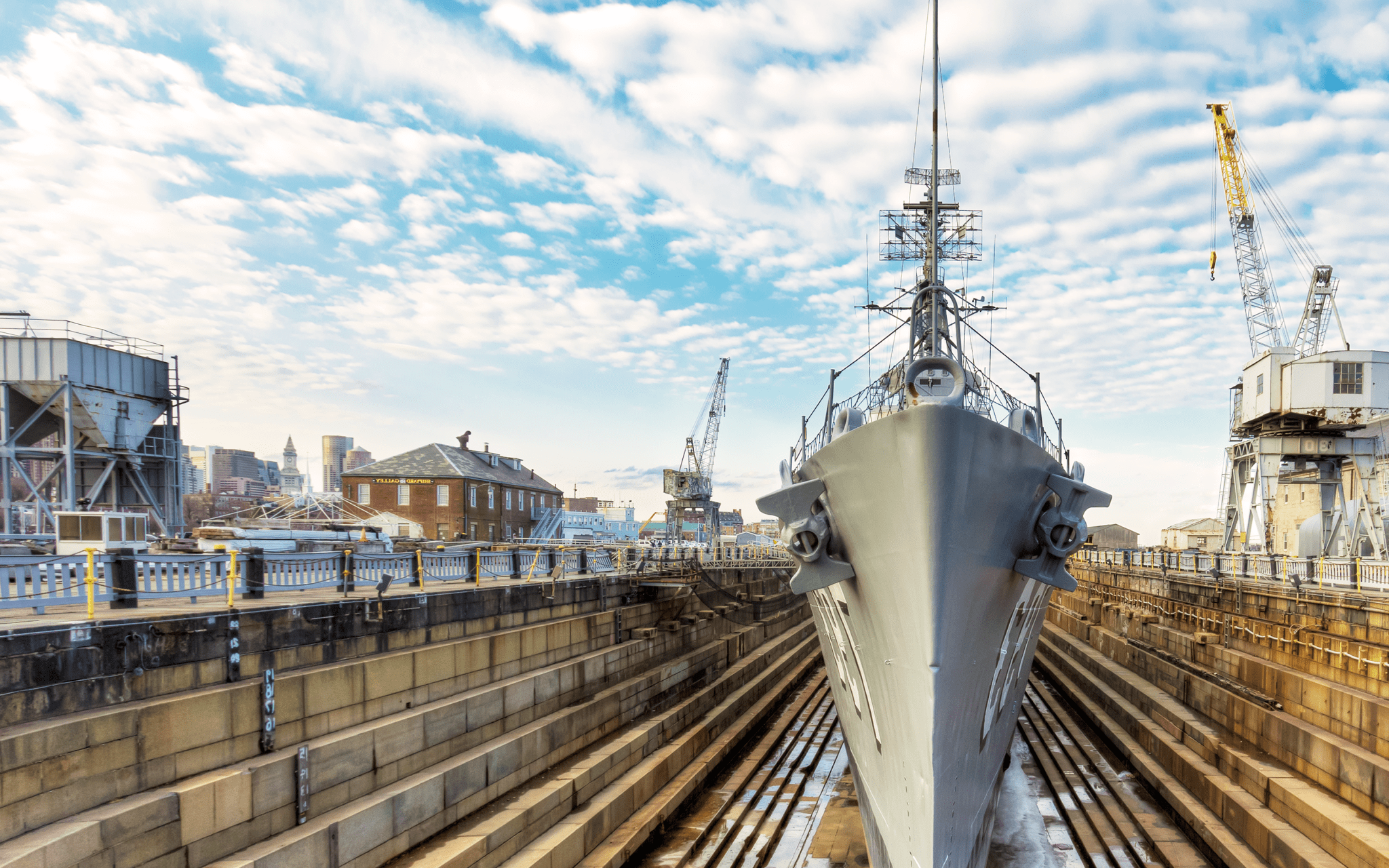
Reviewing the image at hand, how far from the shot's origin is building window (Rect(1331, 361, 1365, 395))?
2688 cm

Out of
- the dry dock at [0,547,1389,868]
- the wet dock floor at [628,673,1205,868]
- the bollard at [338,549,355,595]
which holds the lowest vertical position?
the wet dock floor at [628,673,1205,868]

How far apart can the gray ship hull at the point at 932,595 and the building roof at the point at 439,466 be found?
3839 centimetres

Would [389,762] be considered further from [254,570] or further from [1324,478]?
[1324,478]

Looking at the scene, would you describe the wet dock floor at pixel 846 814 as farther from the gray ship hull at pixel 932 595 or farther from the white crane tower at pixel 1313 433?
the white crane tower at pixel 1313 433

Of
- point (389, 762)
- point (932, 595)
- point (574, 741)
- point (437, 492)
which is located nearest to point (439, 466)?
point (437, 492)

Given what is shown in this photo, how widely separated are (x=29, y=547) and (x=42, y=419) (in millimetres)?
10092

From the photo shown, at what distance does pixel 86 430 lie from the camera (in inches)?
802

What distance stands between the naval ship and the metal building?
73.5ft

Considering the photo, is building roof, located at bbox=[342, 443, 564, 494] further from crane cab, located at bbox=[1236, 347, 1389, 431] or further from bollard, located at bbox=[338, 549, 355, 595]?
crane cab, located at bbox=[1236, 347, 1389, 431]

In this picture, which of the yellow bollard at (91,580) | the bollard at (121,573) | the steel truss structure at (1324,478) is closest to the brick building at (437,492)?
the bollard at (121,573)

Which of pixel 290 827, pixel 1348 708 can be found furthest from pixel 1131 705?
pixel 290 827

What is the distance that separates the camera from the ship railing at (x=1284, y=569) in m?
17.4

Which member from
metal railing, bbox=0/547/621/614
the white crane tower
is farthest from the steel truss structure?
metal railing, bbox=0/547/621/614

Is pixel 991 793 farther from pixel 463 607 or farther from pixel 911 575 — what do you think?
pixel 463 607
